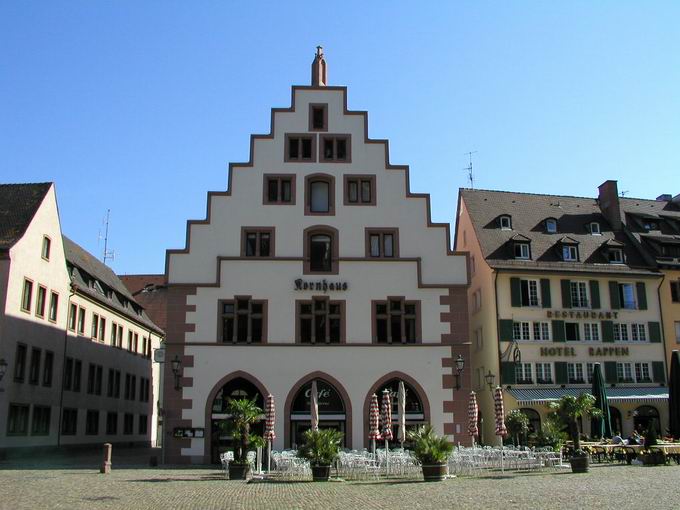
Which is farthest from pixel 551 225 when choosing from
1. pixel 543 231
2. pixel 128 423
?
pixel 128 423

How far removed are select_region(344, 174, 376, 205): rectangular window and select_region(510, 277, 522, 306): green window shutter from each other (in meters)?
11.5

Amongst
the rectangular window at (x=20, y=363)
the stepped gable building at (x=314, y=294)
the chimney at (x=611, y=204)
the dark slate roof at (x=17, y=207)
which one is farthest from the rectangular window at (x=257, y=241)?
the chimney at (x=611, y=204)

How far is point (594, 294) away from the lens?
4403cm

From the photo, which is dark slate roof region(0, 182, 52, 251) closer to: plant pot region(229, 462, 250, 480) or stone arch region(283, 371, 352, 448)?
stone arch region(283, 371, 352, 448)

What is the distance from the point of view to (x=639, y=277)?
147 feet

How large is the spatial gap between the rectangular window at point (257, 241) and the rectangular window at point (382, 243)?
4529 mm

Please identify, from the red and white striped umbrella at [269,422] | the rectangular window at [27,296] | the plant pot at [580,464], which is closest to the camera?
the plant pot at [580,464]

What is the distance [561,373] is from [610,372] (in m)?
3.03

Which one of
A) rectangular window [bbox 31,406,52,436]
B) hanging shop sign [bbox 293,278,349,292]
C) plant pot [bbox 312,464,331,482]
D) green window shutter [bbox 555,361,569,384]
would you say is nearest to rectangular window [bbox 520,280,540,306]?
green window shutter [bbox 555,361,569,384]

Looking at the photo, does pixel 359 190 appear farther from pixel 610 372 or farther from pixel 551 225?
pixel 610 372

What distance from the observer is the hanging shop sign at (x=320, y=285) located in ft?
113

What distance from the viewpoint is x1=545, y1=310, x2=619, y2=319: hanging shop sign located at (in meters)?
42.9

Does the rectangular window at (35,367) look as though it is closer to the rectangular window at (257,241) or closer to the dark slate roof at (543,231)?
the rectangular window at (257,241)

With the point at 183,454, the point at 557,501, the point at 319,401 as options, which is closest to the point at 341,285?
the point at 319,401
